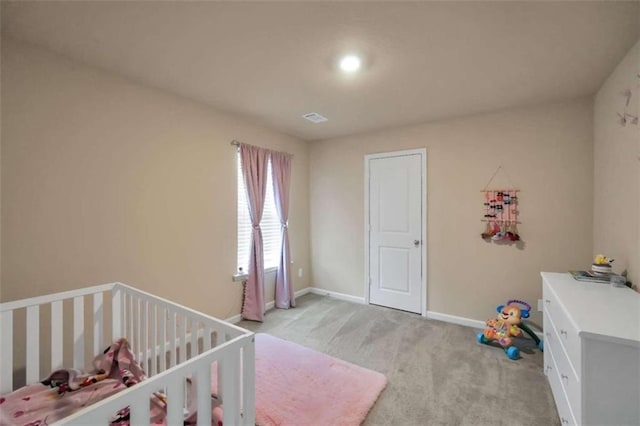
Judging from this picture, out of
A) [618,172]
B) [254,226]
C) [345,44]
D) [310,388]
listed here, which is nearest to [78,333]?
[310,388]

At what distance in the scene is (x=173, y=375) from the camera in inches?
38.0

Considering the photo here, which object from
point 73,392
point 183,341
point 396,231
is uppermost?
point 396,231

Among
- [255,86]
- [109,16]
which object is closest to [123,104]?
[109,16]

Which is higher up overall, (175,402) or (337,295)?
(175,402)

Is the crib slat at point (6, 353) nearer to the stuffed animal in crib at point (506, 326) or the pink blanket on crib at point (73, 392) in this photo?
the pink blanket on crib at point (73, 392)

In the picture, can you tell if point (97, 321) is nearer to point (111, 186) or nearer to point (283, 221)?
point (111, 186)

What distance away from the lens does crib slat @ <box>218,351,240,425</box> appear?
44.2 inches

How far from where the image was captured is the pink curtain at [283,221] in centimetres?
357

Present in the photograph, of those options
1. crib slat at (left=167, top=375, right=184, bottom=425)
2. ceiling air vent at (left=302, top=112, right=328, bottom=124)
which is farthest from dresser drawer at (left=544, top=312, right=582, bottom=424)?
ceiling air vent at (left=302, top=112, right=328, bottom=124)

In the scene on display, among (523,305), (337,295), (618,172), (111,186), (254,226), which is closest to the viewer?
(618,172)

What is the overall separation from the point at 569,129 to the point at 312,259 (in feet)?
10.9

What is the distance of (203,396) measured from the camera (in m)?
1.04

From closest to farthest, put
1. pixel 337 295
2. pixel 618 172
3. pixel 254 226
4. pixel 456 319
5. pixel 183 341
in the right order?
pixel 183 341 < pixel 618 172 < pixel 456 319 < pixel 254 226 < pixel 337 295

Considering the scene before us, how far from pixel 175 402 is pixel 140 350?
4.09ft
